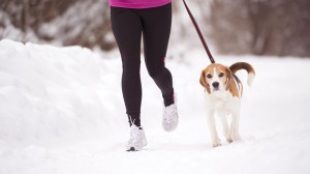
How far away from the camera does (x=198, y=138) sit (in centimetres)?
572

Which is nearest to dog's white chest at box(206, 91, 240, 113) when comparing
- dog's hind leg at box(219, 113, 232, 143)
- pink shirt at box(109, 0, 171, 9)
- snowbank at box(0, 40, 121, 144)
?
dog's hind leg at box(219, 113, 232, 143)

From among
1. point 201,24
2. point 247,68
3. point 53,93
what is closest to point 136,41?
point 247,68

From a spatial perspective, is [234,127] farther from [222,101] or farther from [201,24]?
[201,24]

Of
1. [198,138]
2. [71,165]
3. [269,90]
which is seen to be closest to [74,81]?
[198,138]

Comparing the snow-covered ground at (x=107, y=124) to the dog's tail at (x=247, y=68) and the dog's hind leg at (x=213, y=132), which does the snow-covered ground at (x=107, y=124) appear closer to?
the dog's hind leg at (x=213, y=132)

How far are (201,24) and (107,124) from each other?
56.9 feet

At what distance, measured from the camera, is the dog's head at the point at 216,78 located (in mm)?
4477

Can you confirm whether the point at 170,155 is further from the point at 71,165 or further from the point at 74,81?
the point at 74,81

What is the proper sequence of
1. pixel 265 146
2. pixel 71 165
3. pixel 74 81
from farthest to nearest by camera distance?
pixel 74 81 → pixel 71 165 → pixel 265 146

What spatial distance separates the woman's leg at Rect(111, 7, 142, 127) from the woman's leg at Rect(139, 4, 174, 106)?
0.26 ft

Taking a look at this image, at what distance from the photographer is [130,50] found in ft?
14.3

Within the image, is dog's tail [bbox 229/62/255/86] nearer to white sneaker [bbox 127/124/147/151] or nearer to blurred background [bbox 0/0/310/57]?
white sneaker [bbox 127/124/147/151]

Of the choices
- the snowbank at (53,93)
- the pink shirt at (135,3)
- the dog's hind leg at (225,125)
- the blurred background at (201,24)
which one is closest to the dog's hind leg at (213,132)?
the dog's hind leg at (225,125)

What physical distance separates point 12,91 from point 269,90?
5.96 metres
